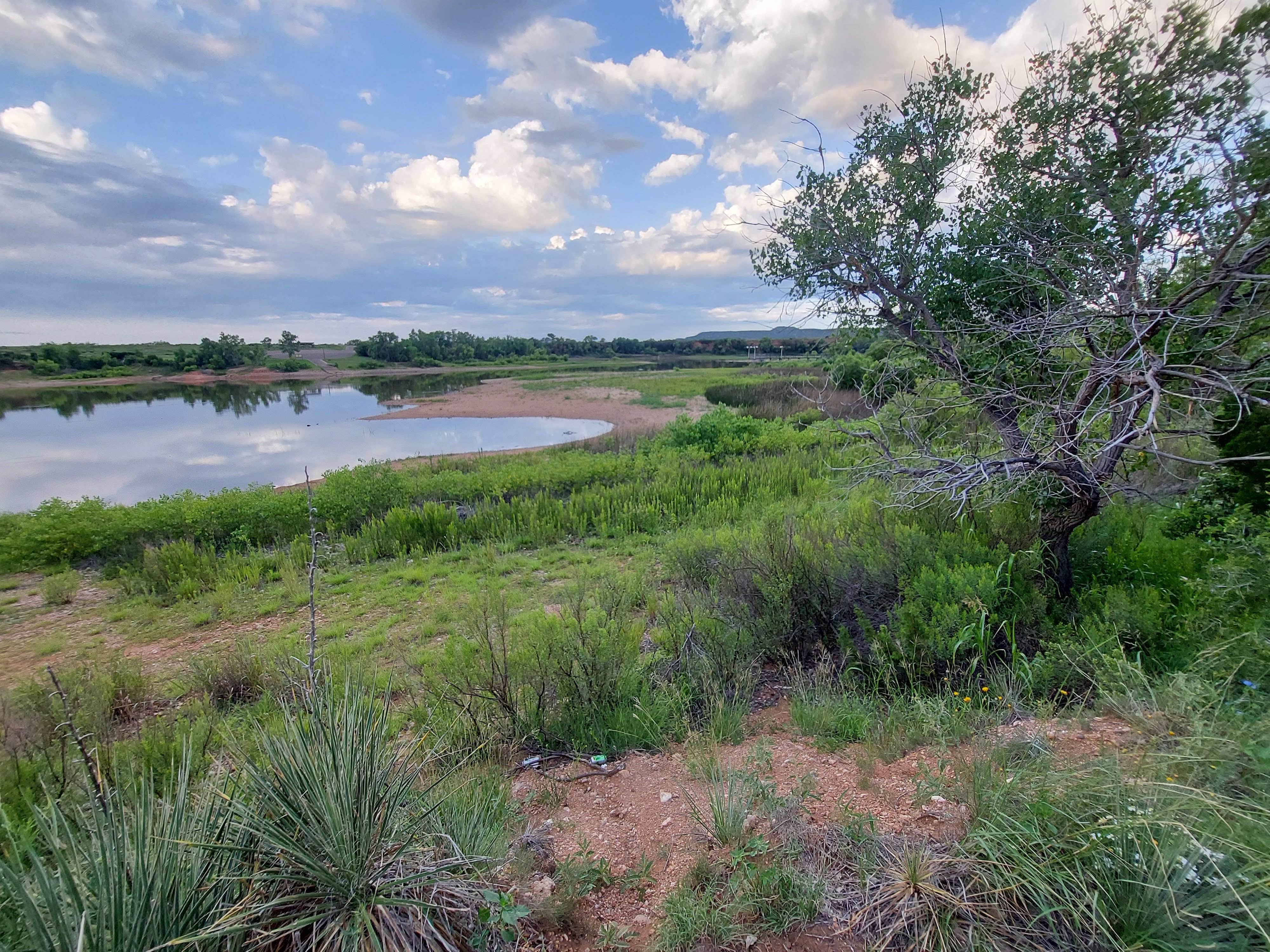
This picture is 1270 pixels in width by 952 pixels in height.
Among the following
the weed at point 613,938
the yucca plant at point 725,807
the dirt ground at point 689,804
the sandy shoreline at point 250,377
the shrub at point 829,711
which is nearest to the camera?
the weed at point 613,938

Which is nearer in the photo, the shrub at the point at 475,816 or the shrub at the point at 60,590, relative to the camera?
the shrub at the point at 475,816

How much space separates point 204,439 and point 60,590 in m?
24.0

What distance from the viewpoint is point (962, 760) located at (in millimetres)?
2504

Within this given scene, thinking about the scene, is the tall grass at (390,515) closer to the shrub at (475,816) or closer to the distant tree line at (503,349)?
the shrub at (475,816)

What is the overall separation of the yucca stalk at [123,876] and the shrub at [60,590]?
8.99 metres

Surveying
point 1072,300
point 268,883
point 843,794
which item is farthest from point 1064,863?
point 1072,300

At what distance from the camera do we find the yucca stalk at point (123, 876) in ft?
4.34

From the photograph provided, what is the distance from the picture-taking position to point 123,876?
144 cm

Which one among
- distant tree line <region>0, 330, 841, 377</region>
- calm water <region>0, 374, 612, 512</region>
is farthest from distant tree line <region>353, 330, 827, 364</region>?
calm water <region>0, 374, 612, 512</region>

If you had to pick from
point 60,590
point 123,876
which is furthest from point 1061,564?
point 60,590

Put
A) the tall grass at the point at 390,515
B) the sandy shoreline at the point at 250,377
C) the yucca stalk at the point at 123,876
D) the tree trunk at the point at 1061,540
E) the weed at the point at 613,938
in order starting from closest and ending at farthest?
1. the yucca stalk at the point at 123,876
2. the weed at the point at 613,938
3. the tree trunk at the point at 1061,540
4. the tall grass at the point at 390,515
5. the sandy shoreline at the point at 250,377

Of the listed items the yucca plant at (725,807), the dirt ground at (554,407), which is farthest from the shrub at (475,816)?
the dirt ground at (554,407)

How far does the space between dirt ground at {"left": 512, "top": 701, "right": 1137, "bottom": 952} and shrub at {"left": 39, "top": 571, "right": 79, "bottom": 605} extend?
9.00 metres

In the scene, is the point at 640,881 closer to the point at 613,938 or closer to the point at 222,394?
the point at 613,938
